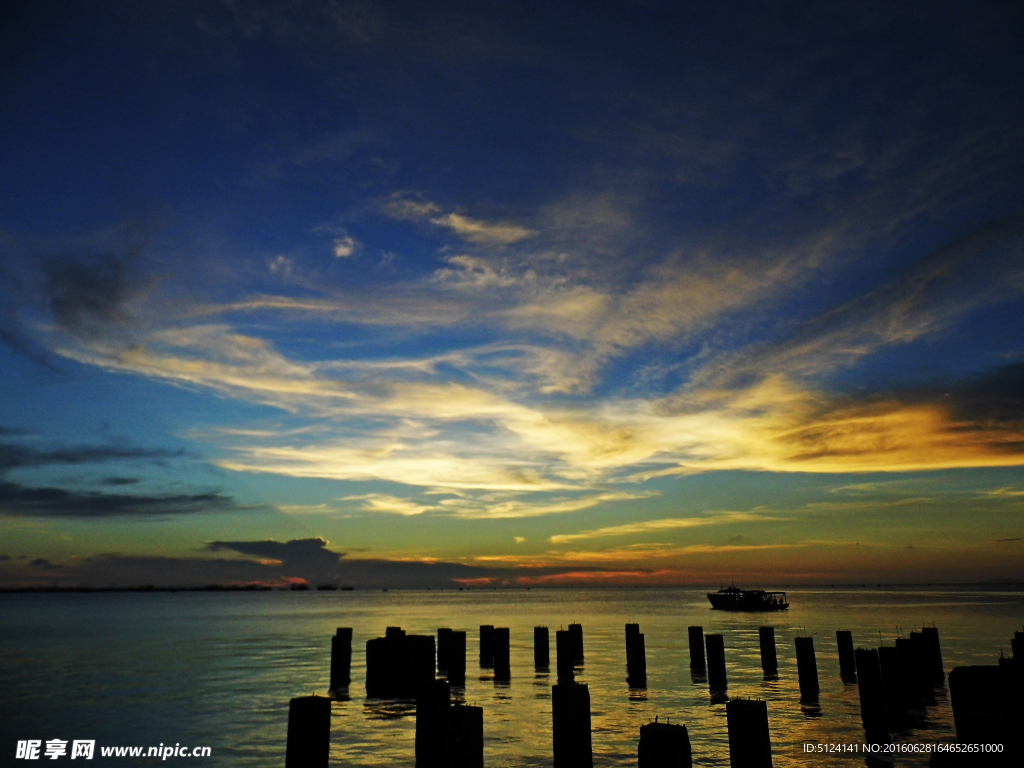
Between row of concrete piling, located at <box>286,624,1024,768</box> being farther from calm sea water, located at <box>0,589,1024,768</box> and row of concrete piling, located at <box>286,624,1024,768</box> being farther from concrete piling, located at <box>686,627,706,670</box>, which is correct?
calm sea water, located at <box>0,589,1024,768</box>

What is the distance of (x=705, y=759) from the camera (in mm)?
19219

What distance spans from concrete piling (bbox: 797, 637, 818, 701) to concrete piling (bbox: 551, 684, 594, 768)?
16085mm

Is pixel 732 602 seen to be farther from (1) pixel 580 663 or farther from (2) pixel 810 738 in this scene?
(2) pixel 810 738

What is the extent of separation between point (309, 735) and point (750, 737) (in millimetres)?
7701

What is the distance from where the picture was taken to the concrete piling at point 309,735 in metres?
11.3

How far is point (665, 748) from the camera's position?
33.5 ft

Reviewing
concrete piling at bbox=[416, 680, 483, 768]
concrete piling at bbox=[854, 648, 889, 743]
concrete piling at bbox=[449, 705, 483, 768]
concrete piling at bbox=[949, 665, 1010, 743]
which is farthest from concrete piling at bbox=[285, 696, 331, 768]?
concrete piling at bbox=[854, 648, 889, 743]

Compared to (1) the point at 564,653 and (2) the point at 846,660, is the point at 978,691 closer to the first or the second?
(1) the point at 564,653

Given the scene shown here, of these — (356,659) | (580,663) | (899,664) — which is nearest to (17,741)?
(356,659)

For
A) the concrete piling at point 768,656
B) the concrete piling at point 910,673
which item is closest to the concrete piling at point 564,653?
the concrete piling at point 768,656

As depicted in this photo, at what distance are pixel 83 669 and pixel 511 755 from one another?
33601 mm

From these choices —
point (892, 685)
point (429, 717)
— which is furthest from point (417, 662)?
point (892, 685)

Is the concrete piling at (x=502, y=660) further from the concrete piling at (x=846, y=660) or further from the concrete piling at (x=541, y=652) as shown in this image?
the concrete piling at (x=846, y=660)

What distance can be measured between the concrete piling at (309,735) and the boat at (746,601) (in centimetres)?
9286
